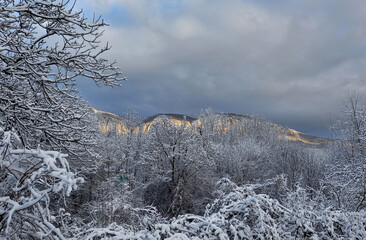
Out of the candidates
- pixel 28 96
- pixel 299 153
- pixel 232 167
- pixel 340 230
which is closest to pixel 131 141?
pixel 232 167

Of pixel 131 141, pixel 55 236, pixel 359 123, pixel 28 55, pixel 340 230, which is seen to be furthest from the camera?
pixel 131 141

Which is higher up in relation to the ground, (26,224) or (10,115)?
(10,115)

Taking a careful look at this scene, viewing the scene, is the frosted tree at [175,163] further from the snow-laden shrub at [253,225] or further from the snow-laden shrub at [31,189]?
the snow-laden shrub at [31,189]

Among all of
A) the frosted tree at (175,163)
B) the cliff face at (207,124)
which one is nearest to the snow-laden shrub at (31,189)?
the frosted tree at (175,163)

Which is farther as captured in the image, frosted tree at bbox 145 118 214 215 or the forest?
frosted tree at bbox 145 118 214 215

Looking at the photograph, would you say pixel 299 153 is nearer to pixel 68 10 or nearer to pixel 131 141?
pixel 131 141

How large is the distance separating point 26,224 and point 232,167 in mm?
26438

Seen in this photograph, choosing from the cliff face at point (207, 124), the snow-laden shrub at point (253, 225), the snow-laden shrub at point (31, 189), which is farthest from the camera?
the cliff face at point (207, 124)

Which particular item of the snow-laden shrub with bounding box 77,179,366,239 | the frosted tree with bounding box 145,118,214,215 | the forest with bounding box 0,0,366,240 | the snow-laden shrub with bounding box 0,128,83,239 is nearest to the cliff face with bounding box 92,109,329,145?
the frosted tree with bounding box 145,118,214,215

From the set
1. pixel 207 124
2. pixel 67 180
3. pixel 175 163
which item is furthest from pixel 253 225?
pixel 207 124

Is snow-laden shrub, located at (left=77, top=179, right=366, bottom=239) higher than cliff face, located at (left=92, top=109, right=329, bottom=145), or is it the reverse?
cliff face, located at (left=92, top=109, right=329, bottom=145)

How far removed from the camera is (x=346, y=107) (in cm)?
2195

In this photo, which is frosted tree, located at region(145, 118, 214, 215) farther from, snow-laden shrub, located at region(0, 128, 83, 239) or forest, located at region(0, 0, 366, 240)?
snow-laden shrub, located at region(0, 128, 83, 239)

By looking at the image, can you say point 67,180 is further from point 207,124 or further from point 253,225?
point 207,124
